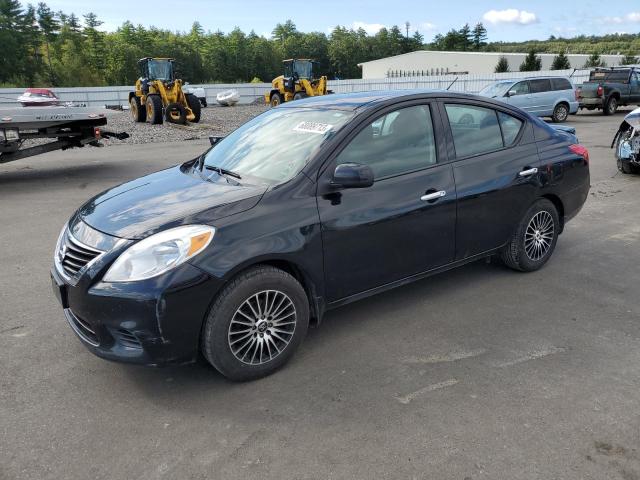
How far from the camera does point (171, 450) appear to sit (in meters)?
2.71

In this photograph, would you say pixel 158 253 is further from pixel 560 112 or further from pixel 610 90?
pixel 610 90

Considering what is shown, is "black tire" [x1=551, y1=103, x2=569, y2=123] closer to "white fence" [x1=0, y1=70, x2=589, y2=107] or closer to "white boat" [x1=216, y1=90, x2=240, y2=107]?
"white fence" [x1=0, y1=70, x2=589, y2=107]

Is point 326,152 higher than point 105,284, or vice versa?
point 326,152

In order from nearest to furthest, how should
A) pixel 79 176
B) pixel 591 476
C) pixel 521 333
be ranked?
pixel 591 476
pixel 521 333
pixel 79 176

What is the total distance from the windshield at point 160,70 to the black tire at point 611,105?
18855 mm

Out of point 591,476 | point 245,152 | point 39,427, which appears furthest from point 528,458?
point 245,152

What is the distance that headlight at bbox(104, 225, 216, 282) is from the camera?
2.93m

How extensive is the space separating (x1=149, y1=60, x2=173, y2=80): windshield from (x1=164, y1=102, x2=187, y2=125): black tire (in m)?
1.64

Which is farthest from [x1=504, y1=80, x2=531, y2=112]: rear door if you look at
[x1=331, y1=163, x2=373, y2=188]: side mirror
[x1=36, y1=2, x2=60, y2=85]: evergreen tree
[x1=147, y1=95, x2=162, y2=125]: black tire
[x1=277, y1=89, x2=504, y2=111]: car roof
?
[x1=36, y1=2, x2=60, y2=85]: evergreen tree

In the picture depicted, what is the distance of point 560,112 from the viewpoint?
68.9ft

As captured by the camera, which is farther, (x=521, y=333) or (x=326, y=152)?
(x=521, y=333)

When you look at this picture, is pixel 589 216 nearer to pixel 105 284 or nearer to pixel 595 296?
pixel 595 296

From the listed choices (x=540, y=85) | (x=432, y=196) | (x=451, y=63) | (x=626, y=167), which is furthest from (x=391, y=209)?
(x=451, y=63)

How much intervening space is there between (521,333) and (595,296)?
1.10 meters
